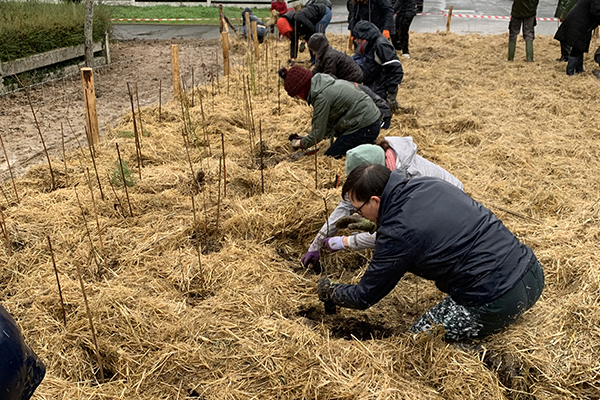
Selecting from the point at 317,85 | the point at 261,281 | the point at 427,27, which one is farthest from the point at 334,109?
the point at 427,27

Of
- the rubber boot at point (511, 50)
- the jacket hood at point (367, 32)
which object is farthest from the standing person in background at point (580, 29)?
the jacket hood at point (367, 32)

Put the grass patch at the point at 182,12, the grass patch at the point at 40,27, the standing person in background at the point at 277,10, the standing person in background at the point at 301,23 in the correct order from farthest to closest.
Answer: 1. the grass patch at the point at 182,12
2. the standing person in background at the point at 277,10
3. the standing person in background at the point at 301,23
4. the grass patch at the point at 40,27

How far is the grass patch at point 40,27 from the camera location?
727cm

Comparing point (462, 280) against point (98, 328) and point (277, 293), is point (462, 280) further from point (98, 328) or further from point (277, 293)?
point (98, 328)

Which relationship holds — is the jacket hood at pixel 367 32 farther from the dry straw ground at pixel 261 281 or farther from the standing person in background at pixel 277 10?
the standing person in background at pixel 277 10

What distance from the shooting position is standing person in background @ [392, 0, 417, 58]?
9.20 m

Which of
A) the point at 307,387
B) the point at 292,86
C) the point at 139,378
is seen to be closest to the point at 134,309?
the point at 139,378

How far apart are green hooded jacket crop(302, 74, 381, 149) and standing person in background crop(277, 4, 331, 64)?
16.3 feet

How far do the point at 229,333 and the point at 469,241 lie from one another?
120cm

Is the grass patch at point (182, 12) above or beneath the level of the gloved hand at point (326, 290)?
above

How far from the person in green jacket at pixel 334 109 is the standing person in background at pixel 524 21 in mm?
5594

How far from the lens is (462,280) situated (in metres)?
2.08

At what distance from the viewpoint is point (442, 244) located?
1996 millimetres

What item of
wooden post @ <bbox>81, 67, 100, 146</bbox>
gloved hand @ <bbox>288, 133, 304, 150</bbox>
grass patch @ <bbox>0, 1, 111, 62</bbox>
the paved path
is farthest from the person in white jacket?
the paved path
